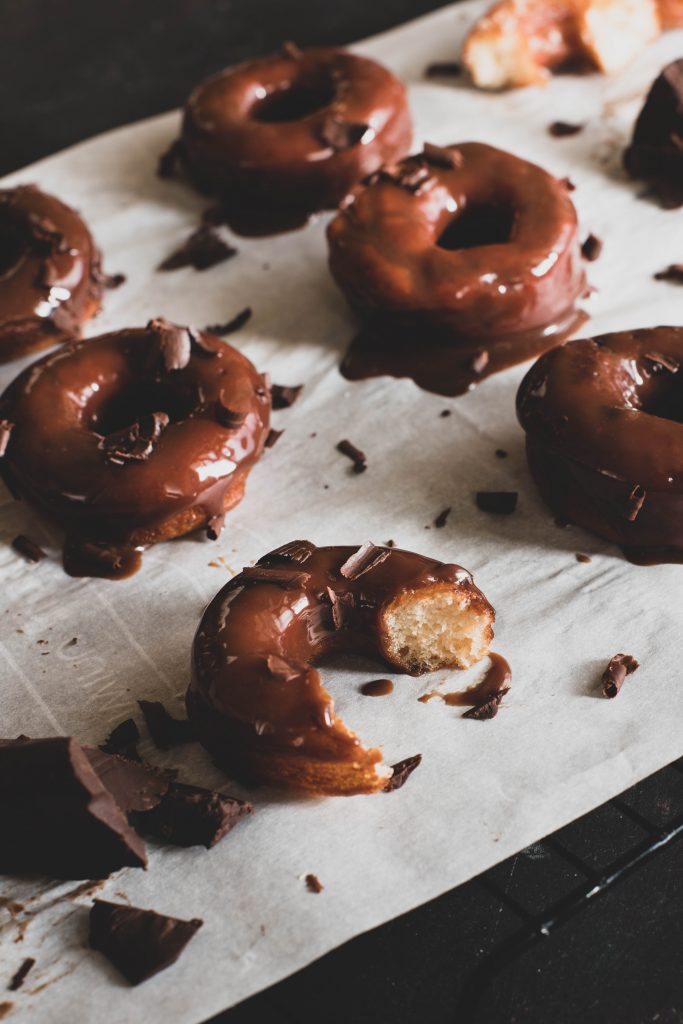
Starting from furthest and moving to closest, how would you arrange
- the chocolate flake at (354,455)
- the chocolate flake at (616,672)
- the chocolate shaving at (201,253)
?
the chocolate shaving at (201,253), the chocolate flake at (354,455), the chocolate flake at (616,672)

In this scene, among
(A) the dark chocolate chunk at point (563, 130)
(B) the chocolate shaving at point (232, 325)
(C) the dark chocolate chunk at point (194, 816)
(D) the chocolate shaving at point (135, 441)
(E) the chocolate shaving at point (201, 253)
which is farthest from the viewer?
(A) the dark chocolate chunk at point (563, 130)

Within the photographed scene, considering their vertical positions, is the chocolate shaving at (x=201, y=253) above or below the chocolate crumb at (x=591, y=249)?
above

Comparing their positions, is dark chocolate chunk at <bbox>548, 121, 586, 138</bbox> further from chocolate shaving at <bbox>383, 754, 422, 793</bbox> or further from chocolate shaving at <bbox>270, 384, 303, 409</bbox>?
chocolate shaving at <bbox>383, 754, 422, 793</bbox>

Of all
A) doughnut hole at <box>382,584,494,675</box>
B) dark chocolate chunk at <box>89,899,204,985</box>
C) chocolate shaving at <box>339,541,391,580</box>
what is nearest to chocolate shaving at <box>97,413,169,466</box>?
chocolate shaving at <box>339,541,391,580</box>

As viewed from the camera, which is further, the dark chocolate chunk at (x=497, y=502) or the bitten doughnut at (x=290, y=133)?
the bitten doughnut at (x=290, y=133)

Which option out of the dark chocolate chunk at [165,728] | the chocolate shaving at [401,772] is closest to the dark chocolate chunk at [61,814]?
the dark chocolate chunk at [165,728]

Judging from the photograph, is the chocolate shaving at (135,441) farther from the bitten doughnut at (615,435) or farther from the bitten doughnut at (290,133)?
the bitten doughnut at (290,133)

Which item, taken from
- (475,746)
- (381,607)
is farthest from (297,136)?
(475,746)

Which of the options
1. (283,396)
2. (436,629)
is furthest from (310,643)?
(283,396)
